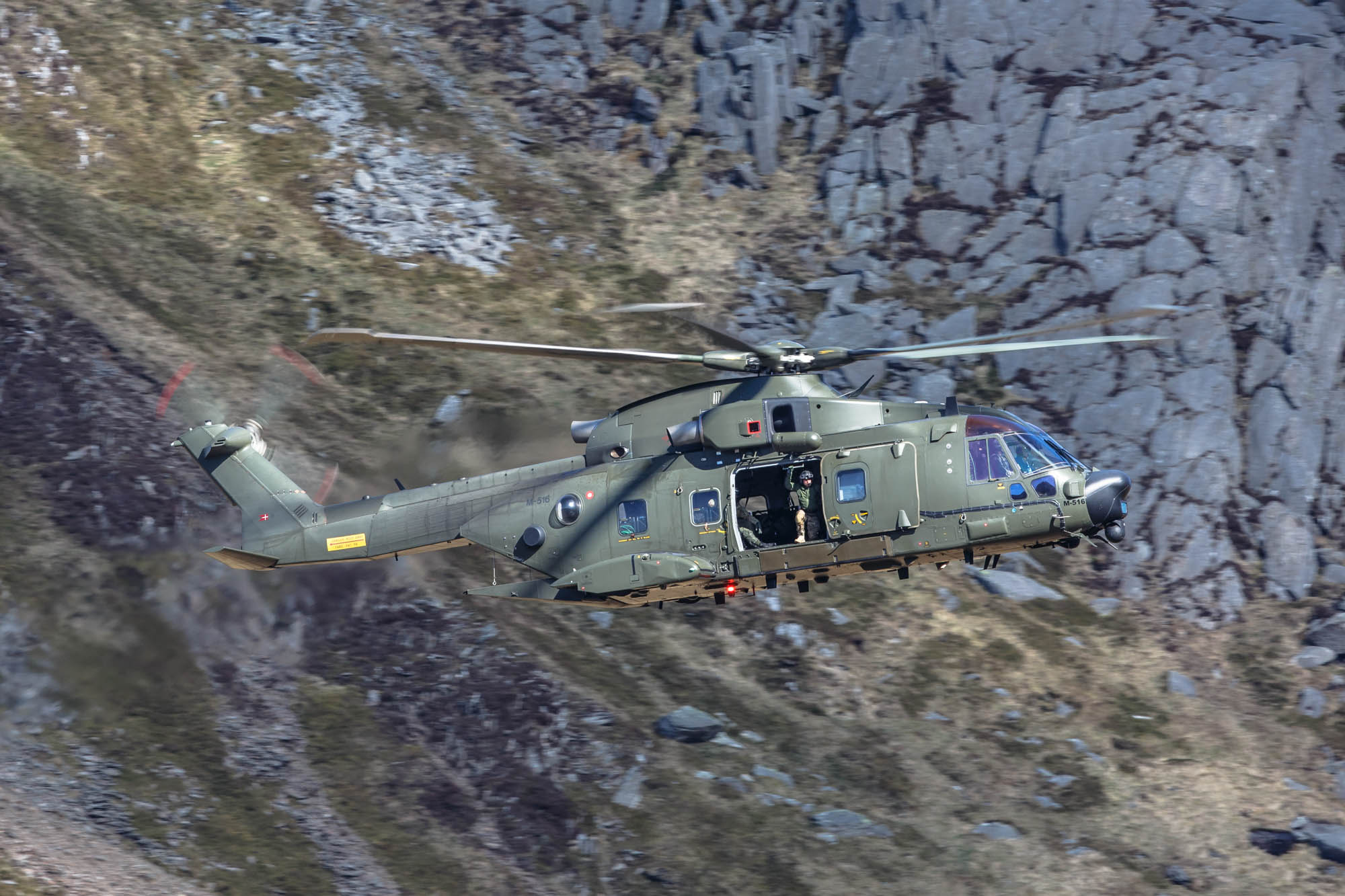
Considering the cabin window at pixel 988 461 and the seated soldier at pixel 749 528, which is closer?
the cabin window at pixel 988 461

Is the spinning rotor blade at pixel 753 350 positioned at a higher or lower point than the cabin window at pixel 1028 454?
higher

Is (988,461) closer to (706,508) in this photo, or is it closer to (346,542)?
(706,508)

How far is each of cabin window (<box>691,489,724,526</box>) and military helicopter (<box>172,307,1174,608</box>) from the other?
2 centimetres

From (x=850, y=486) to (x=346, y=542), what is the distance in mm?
8363

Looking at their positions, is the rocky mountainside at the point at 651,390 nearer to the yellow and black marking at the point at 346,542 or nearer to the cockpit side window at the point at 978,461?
the yellow and black marking at the point at 346,542

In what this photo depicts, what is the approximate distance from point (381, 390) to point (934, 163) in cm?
1606

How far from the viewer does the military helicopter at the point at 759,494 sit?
62.0ft

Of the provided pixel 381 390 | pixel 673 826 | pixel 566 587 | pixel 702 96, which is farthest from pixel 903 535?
pixel 702 96

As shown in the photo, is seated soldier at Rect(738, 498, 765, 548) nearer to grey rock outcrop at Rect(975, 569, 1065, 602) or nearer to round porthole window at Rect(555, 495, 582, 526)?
round porthole window at Rect(555, 495, 582, 526)

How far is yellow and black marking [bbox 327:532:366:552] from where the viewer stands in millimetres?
21719

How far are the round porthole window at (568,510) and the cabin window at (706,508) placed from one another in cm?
194

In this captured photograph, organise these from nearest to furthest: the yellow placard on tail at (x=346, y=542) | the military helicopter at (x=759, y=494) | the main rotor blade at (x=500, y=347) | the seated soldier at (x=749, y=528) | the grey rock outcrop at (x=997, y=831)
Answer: the main rotor blade at (x=500, y=347)
the military helicopter at (x=759, y=494)
the seated soldier at (x=749, y=528)
the yellow placard on tail at (x=346, y=542)
the grey rock outcrop at (x=997, y=831)

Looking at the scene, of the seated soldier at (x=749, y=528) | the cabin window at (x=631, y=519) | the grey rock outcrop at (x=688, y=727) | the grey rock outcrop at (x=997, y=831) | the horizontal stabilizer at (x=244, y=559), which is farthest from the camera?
the grey rock outcrop at (x=688, y=727)

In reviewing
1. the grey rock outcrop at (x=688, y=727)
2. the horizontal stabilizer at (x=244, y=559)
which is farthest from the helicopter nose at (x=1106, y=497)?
the horizontal stabilizer at (x=244, y=559)
